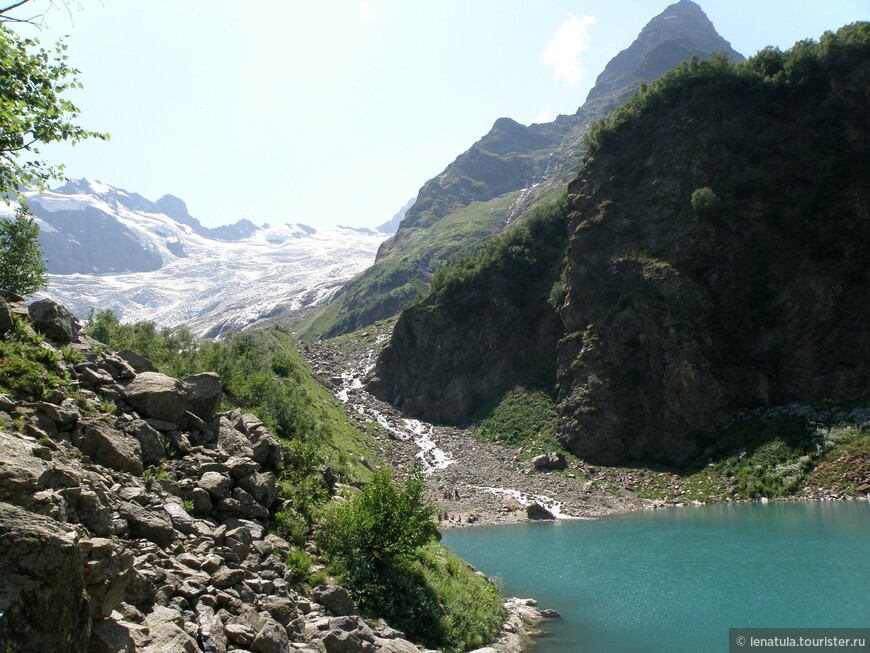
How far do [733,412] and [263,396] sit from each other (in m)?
55.2

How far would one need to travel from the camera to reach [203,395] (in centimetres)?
1772

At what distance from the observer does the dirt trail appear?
188ft

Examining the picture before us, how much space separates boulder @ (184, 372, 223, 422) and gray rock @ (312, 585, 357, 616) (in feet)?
21.1

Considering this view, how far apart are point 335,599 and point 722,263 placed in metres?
69.2

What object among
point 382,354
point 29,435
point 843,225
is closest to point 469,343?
point 382,354

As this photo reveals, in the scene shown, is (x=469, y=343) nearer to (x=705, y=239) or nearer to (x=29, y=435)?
(x=705, y=239)

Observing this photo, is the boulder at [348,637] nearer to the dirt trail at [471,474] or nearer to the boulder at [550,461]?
the dirt trail at [471,474]

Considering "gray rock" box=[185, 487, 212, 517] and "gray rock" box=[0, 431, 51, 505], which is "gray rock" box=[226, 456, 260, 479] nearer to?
"gray rock" box=[185, 487, 212, 517]

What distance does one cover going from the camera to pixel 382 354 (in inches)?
4146

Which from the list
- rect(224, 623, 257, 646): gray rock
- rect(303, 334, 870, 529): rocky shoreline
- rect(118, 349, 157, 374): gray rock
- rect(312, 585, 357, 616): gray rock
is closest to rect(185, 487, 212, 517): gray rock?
rect(312, 585, 357, 616): gray rock

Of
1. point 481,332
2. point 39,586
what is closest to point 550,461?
point 481,332

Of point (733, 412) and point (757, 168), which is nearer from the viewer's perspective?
point (733, 412)

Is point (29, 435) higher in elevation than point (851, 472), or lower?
higher

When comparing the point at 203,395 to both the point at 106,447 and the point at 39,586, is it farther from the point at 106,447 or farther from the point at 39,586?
the point at 39,586
